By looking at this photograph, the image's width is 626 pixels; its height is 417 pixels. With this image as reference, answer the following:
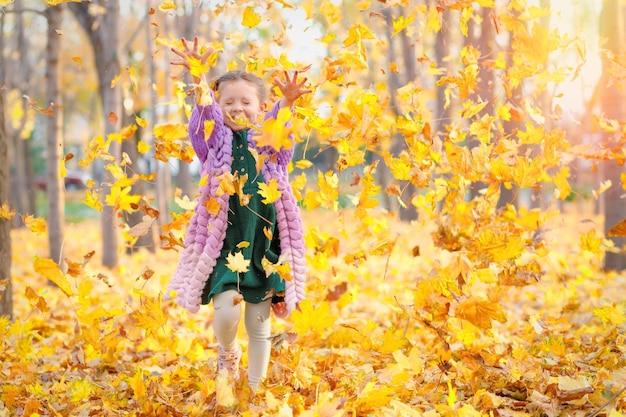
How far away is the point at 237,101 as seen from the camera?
8.42ft

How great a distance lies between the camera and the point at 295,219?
8.50 ft

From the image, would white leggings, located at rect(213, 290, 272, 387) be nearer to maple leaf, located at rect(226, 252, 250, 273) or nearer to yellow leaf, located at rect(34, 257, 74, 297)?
maple leaf, located at rect(226, 252, 250, 273)

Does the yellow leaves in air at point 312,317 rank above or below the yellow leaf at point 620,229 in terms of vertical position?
below

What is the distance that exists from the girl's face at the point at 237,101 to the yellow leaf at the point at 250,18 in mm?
267

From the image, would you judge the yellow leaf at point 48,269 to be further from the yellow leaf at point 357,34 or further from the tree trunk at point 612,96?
the tree trunk at point 612,96

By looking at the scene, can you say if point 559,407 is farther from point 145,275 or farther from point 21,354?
point 21,354

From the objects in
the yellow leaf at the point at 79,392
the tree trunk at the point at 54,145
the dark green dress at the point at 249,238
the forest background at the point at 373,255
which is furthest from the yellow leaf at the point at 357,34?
the tree trunk at the point at 54,145

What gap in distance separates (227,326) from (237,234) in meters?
0.38

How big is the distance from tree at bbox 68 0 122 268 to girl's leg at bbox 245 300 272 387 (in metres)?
4.05

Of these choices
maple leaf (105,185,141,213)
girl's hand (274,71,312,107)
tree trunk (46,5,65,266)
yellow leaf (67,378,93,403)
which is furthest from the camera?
tree trunk (46,5,65,266)

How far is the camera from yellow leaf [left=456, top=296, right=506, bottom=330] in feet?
Result: 7.91

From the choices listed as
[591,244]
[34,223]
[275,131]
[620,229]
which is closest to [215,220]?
[275,131]

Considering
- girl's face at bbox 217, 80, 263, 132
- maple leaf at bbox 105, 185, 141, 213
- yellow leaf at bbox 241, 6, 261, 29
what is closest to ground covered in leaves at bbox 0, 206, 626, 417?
maple leaf at bbox 105, 185, 141, 213

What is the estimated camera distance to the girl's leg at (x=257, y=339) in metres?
2.56
